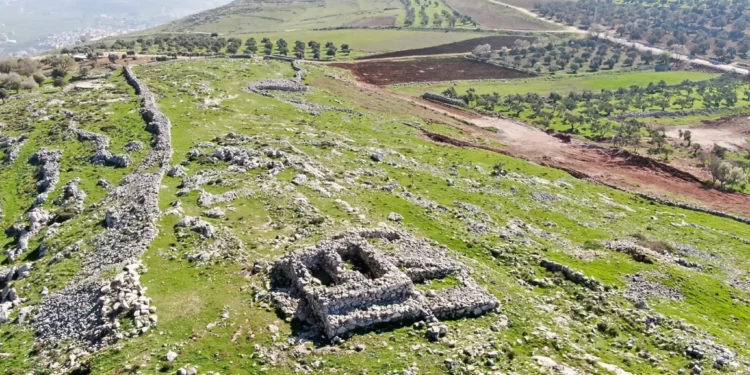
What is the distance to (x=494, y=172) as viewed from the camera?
6281 centimetres

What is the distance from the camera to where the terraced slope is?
26359 mm

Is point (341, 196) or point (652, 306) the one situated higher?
point (341, 196)

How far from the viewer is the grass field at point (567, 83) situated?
12644cm

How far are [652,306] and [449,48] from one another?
523ft

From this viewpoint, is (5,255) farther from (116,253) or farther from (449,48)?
(449,48)

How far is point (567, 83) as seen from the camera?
14350 cm

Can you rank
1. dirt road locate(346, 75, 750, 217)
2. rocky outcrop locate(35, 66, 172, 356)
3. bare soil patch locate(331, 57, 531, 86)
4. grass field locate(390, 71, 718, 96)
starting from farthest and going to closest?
bare soil patch locate(331, 57, 531, 86) → grass field locate(390, 71, 718, 96) → dirt road locate(346, 75, 750, 217) → rocky outcrop locate(35, 66, 172, 356)

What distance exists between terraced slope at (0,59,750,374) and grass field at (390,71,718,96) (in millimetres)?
57245

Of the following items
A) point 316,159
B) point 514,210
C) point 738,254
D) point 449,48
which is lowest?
point 738,254

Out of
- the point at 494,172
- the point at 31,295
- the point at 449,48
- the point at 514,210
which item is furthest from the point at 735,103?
the point at 31,295

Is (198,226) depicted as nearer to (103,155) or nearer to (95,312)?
(95,312)

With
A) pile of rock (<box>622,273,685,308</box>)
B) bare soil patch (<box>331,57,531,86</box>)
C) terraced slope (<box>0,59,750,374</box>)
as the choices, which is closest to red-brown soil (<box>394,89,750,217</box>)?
terraced slope (<box>0,59,750,374</box>)

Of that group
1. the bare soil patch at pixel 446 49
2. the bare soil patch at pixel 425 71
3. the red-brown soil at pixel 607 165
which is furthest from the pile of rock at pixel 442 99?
the bare soil patch at pixel 446 49

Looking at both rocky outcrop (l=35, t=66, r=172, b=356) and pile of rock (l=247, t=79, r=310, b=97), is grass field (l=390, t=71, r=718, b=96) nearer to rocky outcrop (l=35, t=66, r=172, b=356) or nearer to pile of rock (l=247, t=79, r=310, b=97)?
pile of rock (l=247, t=79, r=310, b=97)
